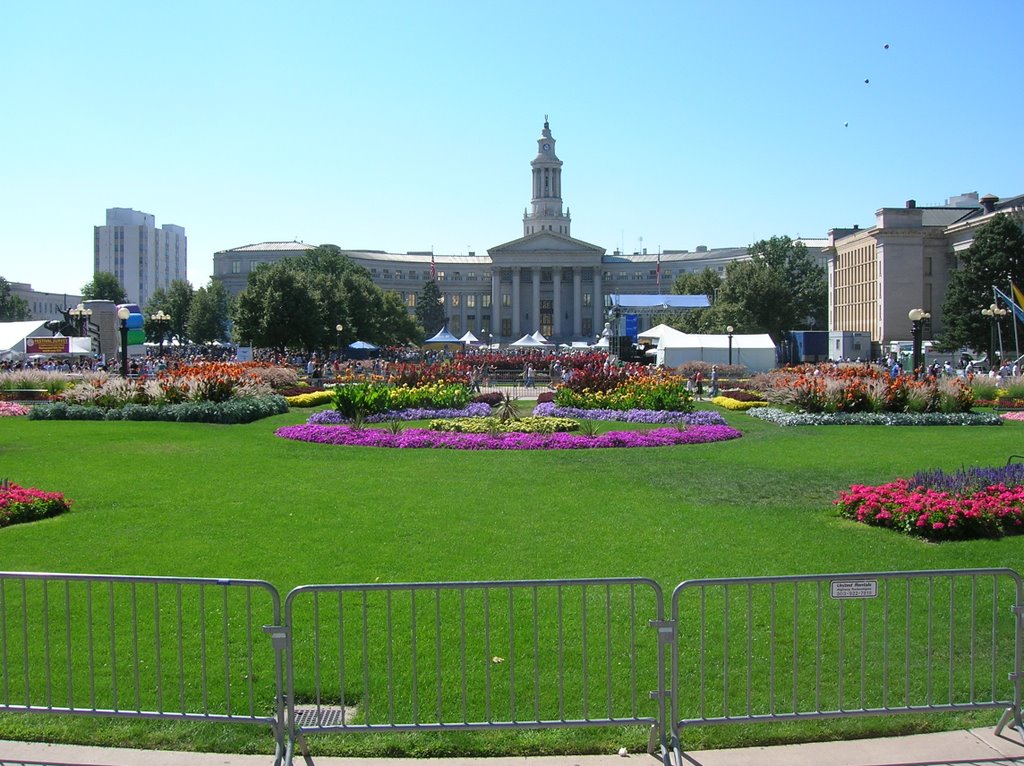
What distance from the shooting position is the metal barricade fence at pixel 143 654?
5387mm

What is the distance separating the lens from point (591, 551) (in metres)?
9.73

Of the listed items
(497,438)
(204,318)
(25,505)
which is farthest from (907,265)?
(25,505)

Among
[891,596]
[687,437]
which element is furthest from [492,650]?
[687,437]

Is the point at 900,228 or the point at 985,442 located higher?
the point at 900,228

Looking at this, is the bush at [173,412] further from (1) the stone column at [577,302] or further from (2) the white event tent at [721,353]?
(1) the stone column at [577,302]

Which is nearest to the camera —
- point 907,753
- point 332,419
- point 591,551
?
point 907,753

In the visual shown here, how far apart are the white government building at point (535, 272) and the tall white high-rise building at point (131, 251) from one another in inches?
1413

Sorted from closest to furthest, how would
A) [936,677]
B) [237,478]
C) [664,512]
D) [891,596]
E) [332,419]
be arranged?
1. [936,677]
2. [891,596]
3. [664,512]
4. [237,478]
5. [332,419]

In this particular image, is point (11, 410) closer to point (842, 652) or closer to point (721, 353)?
point (842, 652)

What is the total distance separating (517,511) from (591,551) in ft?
7.44

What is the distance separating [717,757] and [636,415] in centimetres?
1965

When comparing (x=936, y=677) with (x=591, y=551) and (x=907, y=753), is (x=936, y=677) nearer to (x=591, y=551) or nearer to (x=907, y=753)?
(x=907, y=753)

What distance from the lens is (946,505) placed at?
10.5 m

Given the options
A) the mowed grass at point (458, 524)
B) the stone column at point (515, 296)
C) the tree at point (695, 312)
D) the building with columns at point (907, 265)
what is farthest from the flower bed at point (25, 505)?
the stone column at point (515, 296)
